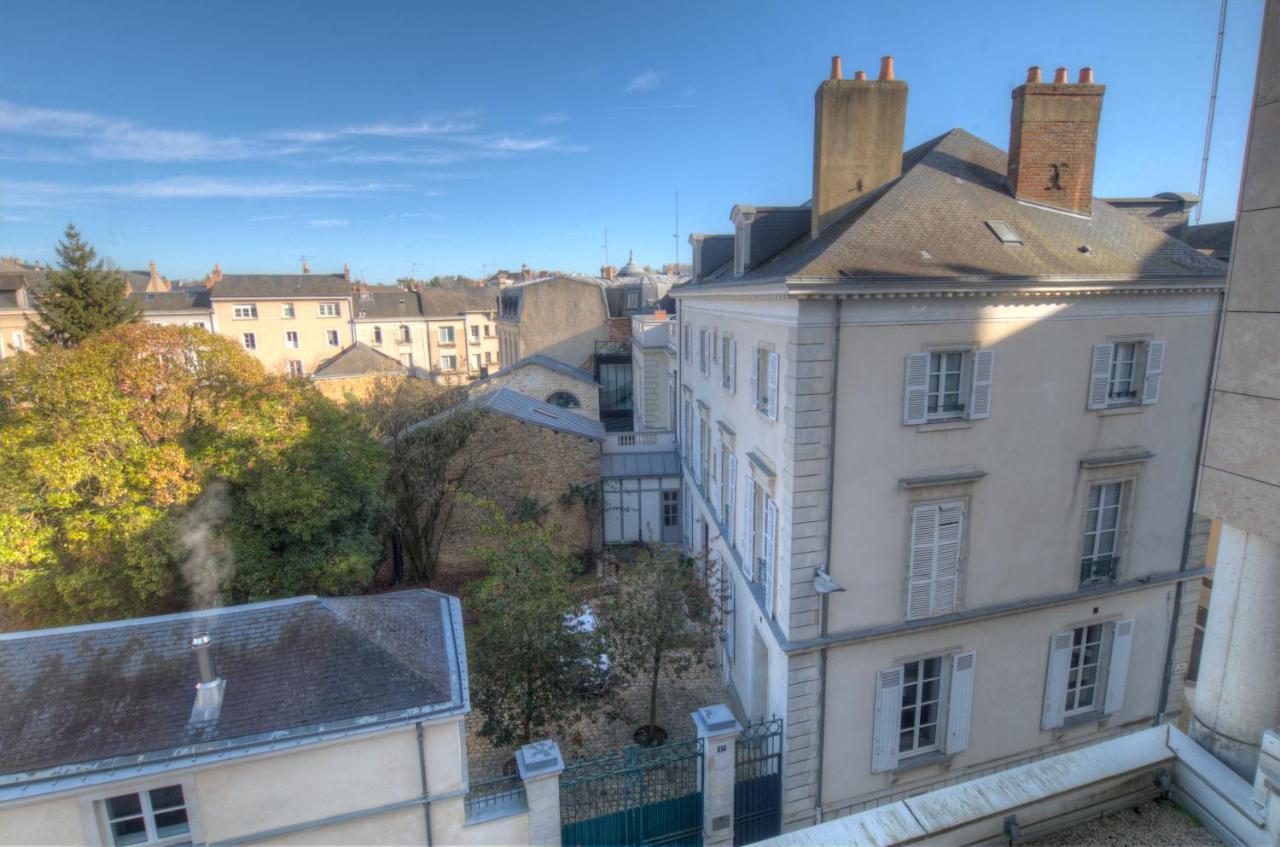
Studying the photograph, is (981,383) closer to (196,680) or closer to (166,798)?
(196,680)

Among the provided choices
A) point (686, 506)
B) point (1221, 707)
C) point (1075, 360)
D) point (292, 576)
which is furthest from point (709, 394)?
point (1221, 707)

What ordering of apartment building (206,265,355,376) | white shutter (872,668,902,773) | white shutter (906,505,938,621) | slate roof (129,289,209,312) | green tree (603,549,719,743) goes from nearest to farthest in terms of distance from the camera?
white shutter (906,505,938,621) < white shutter (872,668,902,773) < green tree (603,549,719,743) < apartment building (206,265,355,376) < slate roof (129,289,209,312)

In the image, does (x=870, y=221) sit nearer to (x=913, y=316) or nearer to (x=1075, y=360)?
(x=913, y=316)

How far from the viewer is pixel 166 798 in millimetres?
7395

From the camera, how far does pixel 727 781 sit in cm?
936

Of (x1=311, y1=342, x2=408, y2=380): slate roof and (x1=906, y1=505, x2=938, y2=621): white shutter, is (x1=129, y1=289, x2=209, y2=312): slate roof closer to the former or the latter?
(x1=311, y1=342, x2=408, y2=380): slate roof

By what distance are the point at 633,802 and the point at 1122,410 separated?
9.89 metres

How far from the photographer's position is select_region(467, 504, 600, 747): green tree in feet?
34.5

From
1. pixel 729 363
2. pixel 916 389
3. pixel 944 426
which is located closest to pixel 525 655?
pixel 729 363

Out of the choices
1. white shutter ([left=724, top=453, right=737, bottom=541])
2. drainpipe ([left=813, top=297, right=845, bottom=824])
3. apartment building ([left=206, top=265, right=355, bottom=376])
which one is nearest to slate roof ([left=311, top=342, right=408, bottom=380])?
apartment building ([left=206, top=265, right=355, bottom=376])

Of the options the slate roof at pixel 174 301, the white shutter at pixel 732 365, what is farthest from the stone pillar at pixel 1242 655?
the slate roof at pixel 174 301

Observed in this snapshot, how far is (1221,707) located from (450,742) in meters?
7.59

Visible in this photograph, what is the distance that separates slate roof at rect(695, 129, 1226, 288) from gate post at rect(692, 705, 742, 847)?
6.34m

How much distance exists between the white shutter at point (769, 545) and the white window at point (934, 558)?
6.73ft
